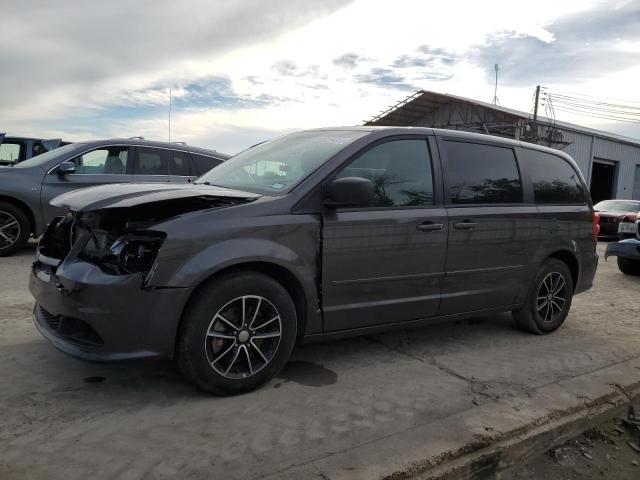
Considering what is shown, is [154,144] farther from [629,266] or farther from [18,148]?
[629,266]

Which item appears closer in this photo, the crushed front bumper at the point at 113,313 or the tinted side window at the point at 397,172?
the crushed front bumper at the point at 113,313

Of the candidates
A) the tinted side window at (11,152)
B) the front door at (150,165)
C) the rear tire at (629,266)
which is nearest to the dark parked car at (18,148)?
the tinted side window at (11,152)

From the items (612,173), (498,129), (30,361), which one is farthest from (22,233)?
(612,173)

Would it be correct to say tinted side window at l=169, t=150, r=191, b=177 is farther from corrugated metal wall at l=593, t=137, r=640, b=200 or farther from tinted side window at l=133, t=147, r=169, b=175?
corrugated metal wall at l=593, t=137, r=640, b=200

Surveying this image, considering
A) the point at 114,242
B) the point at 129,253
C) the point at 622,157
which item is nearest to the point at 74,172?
the point at 114,242

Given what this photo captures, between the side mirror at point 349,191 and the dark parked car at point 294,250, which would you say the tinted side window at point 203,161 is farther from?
the side mirror at point 349,191

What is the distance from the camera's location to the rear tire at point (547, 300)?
478 centimetres

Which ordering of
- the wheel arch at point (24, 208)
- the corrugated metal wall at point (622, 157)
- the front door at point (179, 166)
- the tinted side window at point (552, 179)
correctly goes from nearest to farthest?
the tinted side window at point (552, 179) → the wheel arch at point (24, 208) → the front door at point (179, 166) → the corrugated metal wall at point (622, 157)

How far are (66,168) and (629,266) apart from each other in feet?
28.8

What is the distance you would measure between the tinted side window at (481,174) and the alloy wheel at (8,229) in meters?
5.93

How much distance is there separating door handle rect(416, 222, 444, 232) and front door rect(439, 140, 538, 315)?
0.12m

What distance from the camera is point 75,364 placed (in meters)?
3.55

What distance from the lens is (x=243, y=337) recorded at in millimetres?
3143

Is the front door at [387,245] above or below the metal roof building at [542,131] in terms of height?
below
